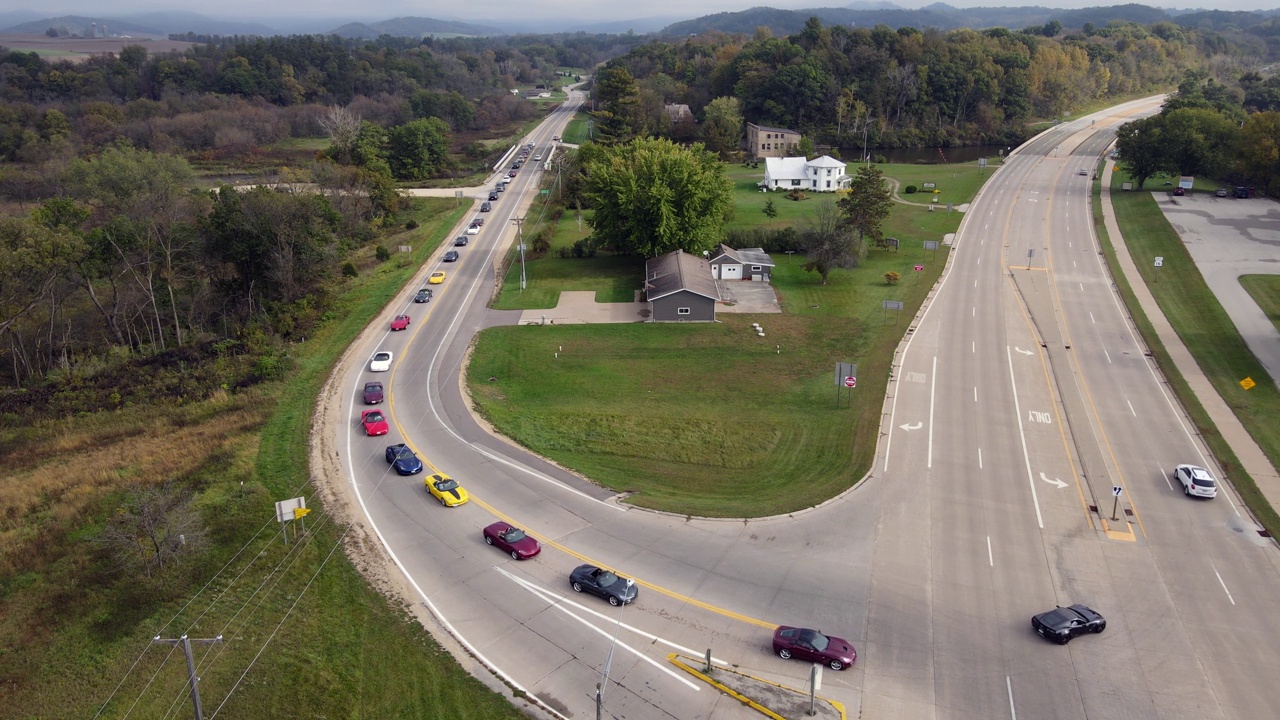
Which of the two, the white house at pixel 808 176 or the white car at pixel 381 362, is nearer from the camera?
the white car at pixel 381 362

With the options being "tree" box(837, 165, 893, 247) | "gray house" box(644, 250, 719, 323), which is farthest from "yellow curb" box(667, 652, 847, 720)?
"tree" box(837, 165, 893, 247)

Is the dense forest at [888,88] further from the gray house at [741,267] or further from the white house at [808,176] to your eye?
the gray house at [741,267]

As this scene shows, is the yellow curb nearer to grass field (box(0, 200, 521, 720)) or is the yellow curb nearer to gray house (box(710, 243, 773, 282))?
grass field (box(0, 200, 521, 720))

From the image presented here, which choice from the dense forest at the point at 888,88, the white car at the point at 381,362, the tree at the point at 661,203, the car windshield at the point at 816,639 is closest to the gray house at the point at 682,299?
the tree at the point at 661,203

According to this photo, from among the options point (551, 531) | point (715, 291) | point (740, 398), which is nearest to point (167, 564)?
point (551, 531)

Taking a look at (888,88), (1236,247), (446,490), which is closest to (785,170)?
(1236,247)

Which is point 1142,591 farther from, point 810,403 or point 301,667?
point 301,667
